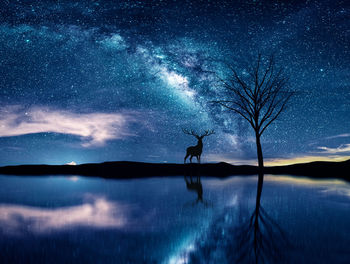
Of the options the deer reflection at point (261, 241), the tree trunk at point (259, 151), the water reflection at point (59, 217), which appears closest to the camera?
the deer reflection at point (261, 241)

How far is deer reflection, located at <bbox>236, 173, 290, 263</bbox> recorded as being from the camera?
2.62 m

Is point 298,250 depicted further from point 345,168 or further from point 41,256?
point 345,168

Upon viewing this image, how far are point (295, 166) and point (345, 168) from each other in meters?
4.61

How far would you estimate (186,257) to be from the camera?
2.66 metres

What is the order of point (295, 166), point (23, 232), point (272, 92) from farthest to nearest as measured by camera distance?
1. point (295, 166)
2. point (272, 92)
3. point (23, 232)

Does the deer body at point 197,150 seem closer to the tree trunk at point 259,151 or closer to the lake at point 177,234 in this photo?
the tree trunk at point 259,151

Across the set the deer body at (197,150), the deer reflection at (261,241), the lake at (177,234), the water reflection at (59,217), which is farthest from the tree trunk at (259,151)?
the water reflection at (59,217)

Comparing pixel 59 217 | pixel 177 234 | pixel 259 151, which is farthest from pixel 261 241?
pixel 259 151

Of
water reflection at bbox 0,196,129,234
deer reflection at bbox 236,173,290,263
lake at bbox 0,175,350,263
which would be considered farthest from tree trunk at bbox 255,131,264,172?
water reflection at bbox 0,196,129,234

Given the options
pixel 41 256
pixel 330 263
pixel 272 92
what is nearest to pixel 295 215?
pixel 330 263

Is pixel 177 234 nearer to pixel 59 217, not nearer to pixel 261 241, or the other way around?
pixel 261 241

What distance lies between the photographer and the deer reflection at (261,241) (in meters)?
2.62

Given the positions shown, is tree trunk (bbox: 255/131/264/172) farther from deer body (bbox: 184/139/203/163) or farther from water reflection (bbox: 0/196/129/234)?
water reflection (bbox: 0/196/129/234)

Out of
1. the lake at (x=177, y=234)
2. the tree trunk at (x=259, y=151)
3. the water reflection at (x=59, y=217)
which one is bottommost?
the water reflection at (x=59, y=217)
